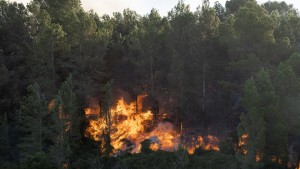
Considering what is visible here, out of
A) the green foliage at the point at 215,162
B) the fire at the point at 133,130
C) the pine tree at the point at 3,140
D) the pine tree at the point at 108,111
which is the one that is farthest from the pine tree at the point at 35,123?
the green foliage at the point at 215,162

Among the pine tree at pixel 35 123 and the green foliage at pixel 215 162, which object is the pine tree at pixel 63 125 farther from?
the green foliage at pixel 215 162

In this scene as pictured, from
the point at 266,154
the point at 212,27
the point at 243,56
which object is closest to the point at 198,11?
the point at 212,27

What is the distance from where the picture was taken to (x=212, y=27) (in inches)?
1599

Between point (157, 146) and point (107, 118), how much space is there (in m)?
6.98

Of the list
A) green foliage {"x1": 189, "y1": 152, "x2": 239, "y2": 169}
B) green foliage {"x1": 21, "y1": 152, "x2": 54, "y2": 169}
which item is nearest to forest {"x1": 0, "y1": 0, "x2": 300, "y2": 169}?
green foliage {"x1": 189, "y1": 152, "x2": 239, "y2": 169}

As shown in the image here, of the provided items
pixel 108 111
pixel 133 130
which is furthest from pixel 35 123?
pixel 133 130

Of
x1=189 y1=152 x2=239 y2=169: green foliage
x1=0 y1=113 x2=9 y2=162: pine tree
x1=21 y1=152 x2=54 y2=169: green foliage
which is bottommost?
x1=189 y1=152 x2=239 y2=169: green foliage

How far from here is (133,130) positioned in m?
44.0

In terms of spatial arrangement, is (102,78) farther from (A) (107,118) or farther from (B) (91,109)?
(A) (107,118)

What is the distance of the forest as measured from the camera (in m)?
31.5

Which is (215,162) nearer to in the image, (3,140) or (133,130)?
(133,130)

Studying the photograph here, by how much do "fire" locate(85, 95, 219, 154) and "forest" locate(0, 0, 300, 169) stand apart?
4.7 inches

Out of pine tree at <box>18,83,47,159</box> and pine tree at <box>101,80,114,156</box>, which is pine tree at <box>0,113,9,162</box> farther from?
pine tree at <box>101,80,114,156</box>

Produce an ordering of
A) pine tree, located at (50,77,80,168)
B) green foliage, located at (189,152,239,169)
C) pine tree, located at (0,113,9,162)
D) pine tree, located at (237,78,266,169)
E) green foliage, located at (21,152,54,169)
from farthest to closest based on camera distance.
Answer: pine tree, located at (0,113,9,162) < pine tree, located at (50,77,80,168) < green foliage, located at (189,152,239,169) < pine tree, located at (237,78,266,169) < green foliage, located at (21,152,54,169)
